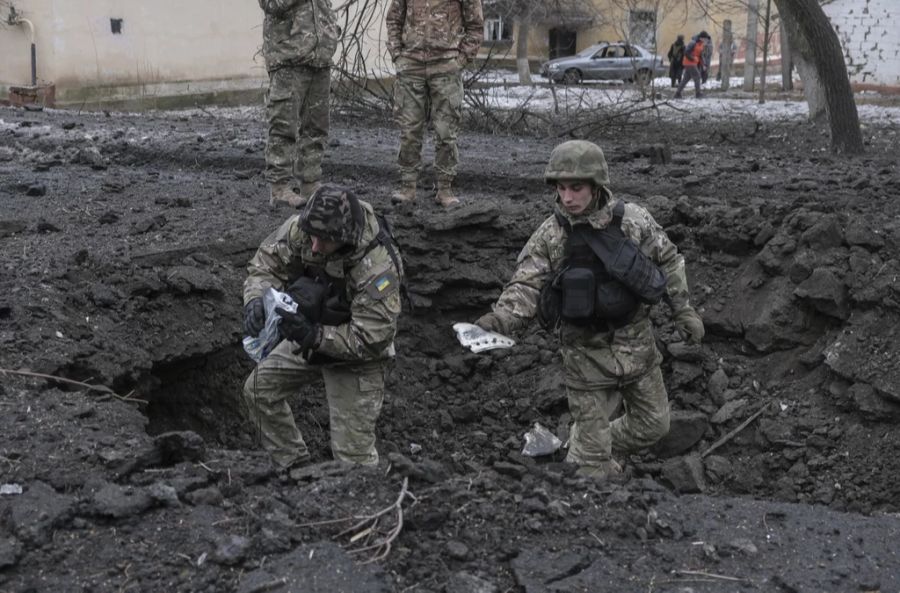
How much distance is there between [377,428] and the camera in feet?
22.4

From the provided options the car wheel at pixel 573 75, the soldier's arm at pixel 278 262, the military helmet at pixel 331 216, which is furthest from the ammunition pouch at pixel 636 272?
the car wheel at pixel 573 75

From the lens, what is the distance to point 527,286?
484cm

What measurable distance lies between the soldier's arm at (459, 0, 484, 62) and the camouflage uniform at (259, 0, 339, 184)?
3.05 feet

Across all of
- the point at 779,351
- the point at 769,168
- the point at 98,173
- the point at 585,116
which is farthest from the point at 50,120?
the point at 779,351

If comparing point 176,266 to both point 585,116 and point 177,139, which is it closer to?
point 177,139

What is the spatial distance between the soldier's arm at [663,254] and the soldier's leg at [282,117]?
331 cm

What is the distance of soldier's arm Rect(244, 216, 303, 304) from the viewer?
504 centimetres

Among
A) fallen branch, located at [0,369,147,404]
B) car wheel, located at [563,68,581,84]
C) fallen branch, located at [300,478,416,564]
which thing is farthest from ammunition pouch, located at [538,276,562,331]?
car wheel, located at [563,68,581,84]

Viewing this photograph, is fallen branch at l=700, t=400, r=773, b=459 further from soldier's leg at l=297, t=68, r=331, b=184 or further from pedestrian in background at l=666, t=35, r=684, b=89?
pedestrian in background at l=666, t=35, r=684, b=89

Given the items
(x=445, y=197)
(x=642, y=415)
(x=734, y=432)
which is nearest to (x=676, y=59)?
(x=445, y=197)

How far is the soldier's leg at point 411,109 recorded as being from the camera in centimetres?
757

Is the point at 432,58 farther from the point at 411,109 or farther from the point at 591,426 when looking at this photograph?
the point at 591,426

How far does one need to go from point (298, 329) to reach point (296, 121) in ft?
10.4

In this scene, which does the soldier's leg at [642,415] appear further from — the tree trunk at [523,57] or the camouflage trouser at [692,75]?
the tree trunk at [523,57]
